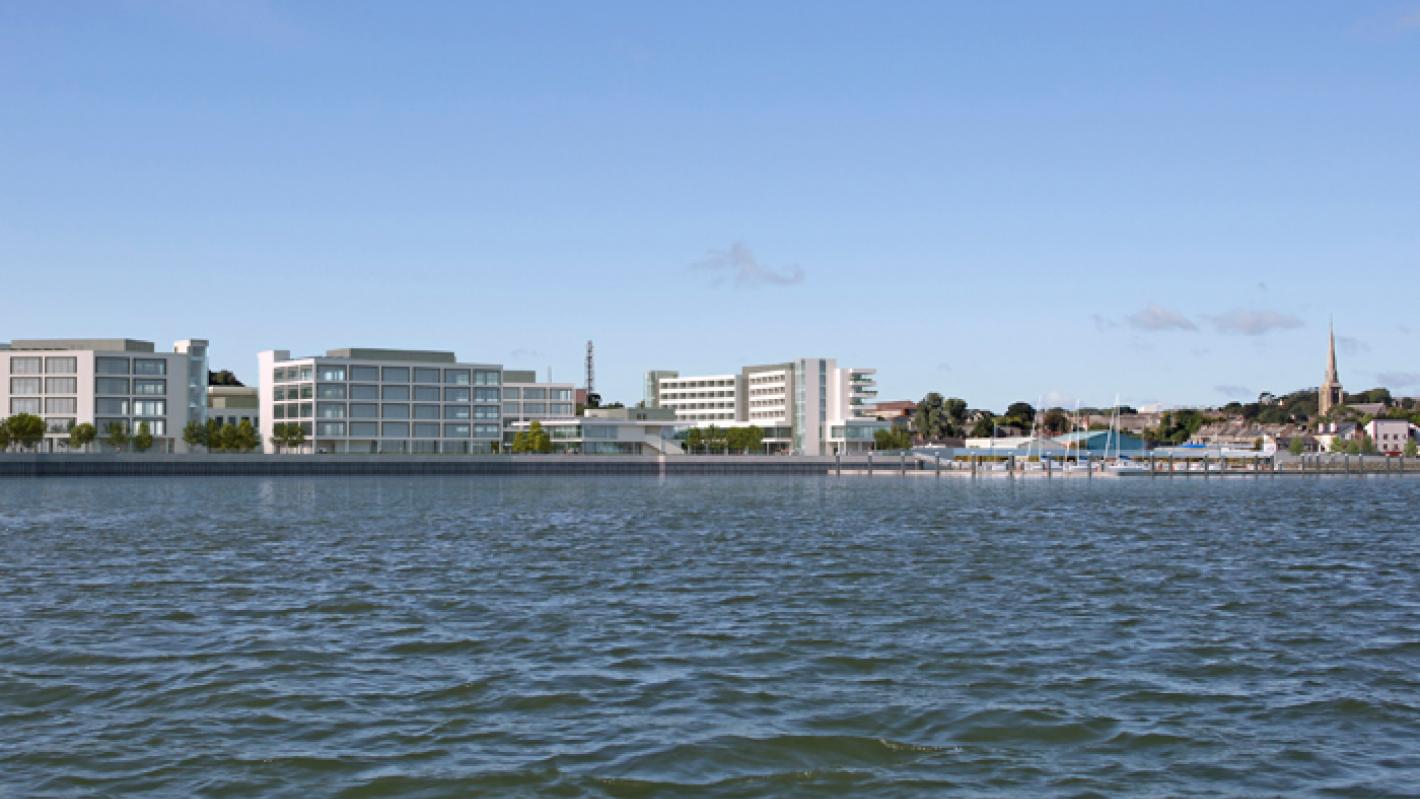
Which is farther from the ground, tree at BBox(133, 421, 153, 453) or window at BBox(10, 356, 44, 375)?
window at BBox(10, 356, 44, 375)

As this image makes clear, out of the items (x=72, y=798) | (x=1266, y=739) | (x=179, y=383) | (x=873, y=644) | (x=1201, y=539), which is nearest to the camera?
(x=72, y=798)

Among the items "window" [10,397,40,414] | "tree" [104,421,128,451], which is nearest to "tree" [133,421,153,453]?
"tree" [104,421,128,451]

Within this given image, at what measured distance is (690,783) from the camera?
1498 centimetres

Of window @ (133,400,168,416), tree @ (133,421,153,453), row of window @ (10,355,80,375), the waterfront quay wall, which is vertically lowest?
the waterfront quay wall

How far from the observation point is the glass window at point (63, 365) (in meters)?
177

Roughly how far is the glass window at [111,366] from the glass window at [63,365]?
93.3 inches

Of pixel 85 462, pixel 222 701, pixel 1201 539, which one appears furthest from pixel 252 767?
pixel 85 462

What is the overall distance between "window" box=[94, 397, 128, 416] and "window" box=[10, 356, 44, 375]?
8.54 metres

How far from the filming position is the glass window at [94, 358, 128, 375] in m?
178

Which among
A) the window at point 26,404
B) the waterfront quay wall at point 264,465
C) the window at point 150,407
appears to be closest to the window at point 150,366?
the window at point 150,407

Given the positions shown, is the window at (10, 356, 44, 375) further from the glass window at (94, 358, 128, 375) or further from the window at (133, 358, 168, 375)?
the window at (133, 358, 168, 375)

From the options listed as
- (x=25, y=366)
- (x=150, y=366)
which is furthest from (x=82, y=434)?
(x=25, y=366)

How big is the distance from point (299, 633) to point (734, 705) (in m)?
10.5

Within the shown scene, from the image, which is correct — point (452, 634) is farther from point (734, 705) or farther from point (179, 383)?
point (179, 383)
